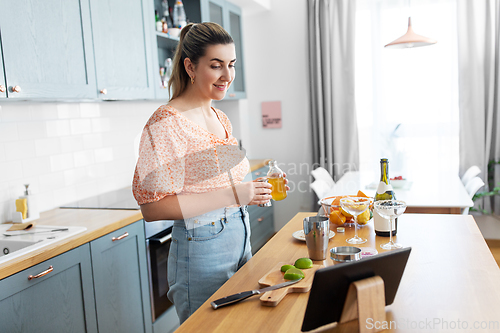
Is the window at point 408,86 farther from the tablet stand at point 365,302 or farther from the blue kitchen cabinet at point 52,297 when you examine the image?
the tablet stand at point 365,302

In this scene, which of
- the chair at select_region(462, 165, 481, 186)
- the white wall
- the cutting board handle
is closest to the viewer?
the cutting board handle

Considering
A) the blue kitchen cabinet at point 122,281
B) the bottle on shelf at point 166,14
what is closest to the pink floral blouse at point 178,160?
the blue kitchen cabinet at point 122,281

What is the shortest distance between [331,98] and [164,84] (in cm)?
194

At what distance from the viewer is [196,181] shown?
1.41m

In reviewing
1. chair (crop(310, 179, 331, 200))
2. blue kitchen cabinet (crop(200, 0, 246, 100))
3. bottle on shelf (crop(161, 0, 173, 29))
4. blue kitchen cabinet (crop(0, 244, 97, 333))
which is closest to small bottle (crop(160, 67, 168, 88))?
bottle on shelf (crop(161, 0, 173, 29))

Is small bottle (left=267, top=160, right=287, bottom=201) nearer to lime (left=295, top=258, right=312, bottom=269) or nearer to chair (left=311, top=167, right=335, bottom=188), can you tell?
lime (left=295, top=258, right=312, bottom=269)

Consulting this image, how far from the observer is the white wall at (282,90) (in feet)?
14.7

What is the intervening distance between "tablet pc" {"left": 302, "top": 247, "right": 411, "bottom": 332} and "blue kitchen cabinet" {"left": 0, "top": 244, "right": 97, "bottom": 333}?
1180mm

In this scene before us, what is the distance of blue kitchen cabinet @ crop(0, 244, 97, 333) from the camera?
154 centimetres

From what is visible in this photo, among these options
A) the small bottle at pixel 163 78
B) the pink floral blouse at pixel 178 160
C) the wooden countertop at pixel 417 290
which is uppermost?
the small bottle at pixel 163 78

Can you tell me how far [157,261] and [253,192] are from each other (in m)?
1.23

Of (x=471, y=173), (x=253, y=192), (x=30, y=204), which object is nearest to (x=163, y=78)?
(x=30, y=204)

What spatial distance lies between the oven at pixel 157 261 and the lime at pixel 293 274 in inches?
52.9

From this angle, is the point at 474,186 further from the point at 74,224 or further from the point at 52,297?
the point at 52,297
